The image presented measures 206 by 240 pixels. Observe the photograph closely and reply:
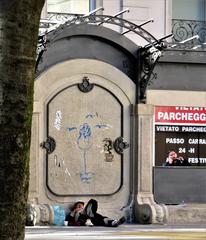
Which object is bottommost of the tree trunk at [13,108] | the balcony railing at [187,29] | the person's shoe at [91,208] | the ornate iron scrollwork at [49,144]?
the person's shoe at [91,208]

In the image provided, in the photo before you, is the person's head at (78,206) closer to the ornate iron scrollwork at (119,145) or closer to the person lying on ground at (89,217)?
the person lying on ground at (89,217)

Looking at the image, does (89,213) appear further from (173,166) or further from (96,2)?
(96,2)

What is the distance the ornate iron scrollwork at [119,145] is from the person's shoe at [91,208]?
1899 mm

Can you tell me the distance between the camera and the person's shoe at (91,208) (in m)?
16.9

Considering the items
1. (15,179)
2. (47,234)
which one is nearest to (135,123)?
(47,234)

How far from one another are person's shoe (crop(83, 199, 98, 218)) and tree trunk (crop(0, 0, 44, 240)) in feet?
42.2

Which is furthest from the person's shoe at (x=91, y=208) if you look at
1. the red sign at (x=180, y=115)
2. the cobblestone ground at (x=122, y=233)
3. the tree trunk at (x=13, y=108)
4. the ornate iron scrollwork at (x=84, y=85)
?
the tree trunk at (x=13, y=108)

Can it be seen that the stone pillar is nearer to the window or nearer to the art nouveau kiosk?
the art nouveau kiosk

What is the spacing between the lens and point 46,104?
17828 mm

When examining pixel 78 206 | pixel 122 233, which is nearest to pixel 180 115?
pixel 78 206

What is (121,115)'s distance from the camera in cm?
1870

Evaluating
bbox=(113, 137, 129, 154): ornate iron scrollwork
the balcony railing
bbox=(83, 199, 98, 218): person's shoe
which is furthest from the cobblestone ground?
the balcony railing

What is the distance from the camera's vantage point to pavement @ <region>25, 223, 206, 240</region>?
14.0 meters

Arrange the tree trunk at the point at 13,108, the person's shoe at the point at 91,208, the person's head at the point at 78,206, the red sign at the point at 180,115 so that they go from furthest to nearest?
the red sign at the point at 180,115 < the person's head at the point at 78,206 < the person's shoe at the point at 91,208 < the tree trunk at the point at 13,108
